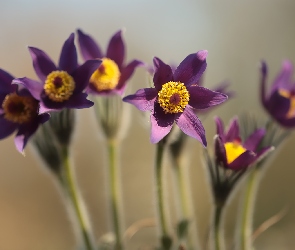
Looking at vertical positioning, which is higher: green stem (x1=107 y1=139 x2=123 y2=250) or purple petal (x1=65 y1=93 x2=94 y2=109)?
purple petal (x1=65 y1=93 x2=94 y2=109)

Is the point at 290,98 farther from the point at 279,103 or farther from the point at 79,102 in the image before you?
the point at 79,102

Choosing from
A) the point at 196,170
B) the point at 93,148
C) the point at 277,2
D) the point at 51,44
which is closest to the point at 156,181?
the point at 196,170

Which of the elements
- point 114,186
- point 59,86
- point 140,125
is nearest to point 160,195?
point 114,186

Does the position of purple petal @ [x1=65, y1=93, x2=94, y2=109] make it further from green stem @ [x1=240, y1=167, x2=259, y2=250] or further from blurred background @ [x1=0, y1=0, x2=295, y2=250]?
blurred background @ [x1=0, y1=0, x2=295, y2=250]

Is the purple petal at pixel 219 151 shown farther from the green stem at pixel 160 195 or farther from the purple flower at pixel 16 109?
the purple flower at pixel 16 109

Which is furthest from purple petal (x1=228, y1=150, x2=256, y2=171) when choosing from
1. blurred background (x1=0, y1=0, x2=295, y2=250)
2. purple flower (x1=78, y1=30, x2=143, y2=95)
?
blurred background (x1=0, y1=0, x2=295, y2=250)

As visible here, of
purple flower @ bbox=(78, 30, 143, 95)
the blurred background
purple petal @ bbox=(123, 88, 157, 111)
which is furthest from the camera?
the blurred background
